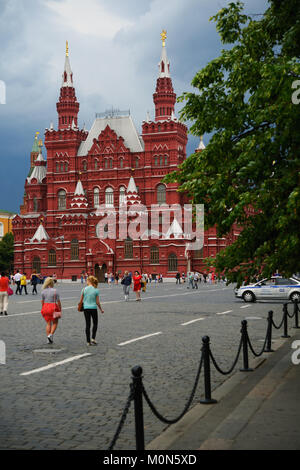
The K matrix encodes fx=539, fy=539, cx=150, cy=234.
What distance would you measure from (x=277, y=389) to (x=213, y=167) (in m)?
4.02

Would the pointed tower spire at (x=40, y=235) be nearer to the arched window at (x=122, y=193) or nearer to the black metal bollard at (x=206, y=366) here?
the arched window at (x=122, y=193)

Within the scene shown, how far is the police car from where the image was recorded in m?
28.5

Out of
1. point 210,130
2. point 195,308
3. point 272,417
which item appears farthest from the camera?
point 195,308

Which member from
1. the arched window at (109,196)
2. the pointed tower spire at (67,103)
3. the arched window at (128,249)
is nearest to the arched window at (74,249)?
the arched window at (128,249)

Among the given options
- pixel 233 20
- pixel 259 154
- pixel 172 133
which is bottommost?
pixel 259 154

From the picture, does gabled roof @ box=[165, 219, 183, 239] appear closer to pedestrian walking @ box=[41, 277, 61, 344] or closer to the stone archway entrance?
the stone archway entrance

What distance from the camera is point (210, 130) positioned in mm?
10508

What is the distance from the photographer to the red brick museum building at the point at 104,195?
7956 cm

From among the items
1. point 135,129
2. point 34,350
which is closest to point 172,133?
point 135,129

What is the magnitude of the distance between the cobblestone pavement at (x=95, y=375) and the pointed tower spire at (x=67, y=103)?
7517cm

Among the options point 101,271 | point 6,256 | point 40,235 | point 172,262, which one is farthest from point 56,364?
point 6,256

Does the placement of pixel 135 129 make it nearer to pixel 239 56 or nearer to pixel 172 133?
pixel 172 133

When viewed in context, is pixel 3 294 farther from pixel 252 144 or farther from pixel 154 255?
pixel 154 255

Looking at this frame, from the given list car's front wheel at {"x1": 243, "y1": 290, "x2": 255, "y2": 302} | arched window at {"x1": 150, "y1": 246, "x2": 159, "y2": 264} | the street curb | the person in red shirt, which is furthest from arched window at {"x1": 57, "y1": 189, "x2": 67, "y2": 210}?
the street curb
